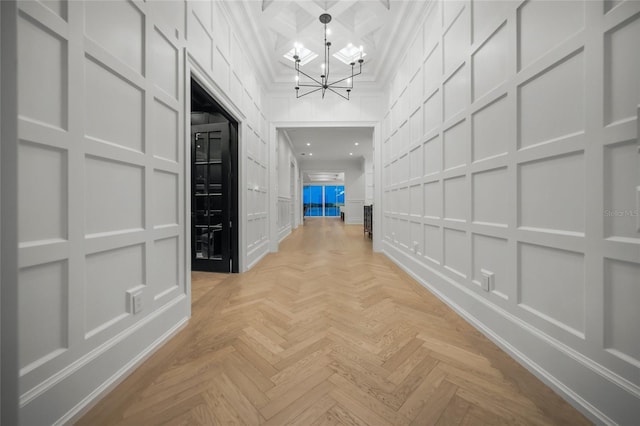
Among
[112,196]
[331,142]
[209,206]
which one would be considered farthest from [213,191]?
[331,142]

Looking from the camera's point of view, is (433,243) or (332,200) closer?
(433,243)

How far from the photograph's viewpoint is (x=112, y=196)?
123 centimetres

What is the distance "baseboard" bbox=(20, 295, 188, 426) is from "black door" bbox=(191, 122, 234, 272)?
1.66m

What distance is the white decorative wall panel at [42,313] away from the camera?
2.85ft

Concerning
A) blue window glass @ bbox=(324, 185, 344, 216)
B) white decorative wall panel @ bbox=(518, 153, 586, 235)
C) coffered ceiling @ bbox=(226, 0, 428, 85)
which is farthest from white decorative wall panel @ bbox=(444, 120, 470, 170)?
blue window glass @ bbox=(324, 185, 344, 216)

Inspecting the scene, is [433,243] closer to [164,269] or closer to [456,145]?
[456,145]

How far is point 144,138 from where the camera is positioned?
1.41 metres

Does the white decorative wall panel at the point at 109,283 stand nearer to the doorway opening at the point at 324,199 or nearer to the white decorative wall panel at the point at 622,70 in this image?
the white decorative wall panel at the point at 622,70

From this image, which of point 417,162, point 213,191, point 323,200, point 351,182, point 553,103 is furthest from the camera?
point 323,200

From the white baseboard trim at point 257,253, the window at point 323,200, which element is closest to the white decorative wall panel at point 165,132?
the white baseboard trim at point 257,253

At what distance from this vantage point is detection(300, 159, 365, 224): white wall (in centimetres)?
1137

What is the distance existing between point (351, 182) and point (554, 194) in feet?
34.4

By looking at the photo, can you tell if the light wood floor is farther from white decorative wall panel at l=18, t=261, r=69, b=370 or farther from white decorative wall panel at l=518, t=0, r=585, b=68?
white decorative wall panel at l=518, t=0, r=585, b=68

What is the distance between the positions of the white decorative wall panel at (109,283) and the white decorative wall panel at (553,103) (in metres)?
2.35
